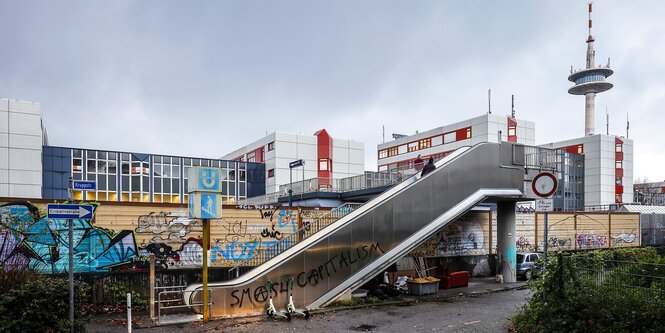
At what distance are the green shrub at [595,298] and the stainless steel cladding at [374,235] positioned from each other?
16.8 feet

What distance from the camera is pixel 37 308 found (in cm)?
823

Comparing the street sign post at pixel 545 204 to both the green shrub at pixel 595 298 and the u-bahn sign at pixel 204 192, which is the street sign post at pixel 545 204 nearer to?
the green shrub at pixel 595 298

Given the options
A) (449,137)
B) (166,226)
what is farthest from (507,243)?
(449,137)

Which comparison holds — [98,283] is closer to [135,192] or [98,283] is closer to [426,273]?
[426,273]

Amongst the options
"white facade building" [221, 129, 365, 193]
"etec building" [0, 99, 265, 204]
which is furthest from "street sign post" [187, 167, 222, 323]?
"white facade building" [221, 129, 365, 193]

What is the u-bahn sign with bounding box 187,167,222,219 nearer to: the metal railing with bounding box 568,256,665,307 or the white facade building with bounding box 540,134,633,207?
the metal railing with bounding box 568,256,665,307

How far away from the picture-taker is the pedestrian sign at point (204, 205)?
11.4 metres

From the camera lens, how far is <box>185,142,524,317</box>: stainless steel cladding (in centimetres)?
1230

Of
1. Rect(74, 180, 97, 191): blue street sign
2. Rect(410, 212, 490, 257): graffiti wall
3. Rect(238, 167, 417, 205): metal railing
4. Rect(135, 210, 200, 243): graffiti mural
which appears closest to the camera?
Rect(74, 180, 97, 191): blue street sign

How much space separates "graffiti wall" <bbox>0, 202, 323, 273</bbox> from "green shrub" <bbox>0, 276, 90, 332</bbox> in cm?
392

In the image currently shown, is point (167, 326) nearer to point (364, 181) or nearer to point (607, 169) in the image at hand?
point (364, 181)

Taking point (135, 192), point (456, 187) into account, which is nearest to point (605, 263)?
point (456, 187)

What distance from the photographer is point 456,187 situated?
16.1 meters

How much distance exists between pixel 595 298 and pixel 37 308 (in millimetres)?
10652
